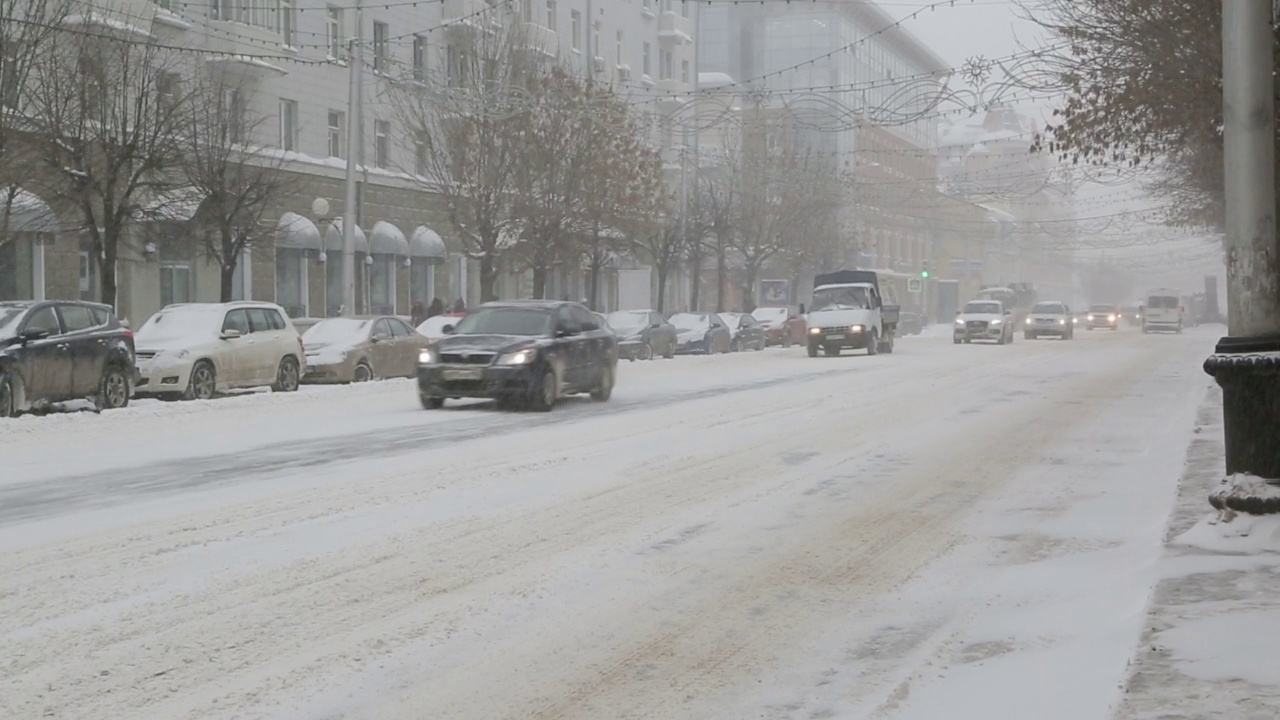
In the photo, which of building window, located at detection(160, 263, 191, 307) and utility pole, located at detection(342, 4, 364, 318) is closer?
utility pole, located at detection(342, 4, 364, 318)

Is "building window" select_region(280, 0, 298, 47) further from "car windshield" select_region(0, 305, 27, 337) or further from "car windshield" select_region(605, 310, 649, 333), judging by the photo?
"car windshield" select_region(0, 305, 27, 337)

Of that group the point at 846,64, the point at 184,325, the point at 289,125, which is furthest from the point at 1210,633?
the point at 846,64

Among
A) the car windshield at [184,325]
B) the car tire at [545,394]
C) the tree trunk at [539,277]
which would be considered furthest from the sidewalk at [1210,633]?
the tree trunk at [539,277]

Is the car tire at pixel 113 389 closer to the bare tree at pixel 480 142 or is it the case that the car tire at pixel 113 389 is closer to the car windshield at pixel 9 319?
the car windshield at pixel 9 319

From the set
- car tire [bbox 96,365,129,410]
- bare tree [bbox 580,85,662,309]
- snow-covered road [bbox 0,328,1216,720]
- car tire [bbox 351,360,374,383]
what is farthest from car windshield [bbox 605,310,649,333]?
snow-covered road [bbox 0,328,1216,720]

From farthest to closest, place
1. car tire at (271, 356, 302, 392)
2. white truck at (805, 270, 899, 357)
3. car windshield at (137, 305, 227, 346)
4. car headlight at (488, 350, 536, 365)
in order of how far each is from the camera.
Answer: white truck at (805, 270, 899, 357) < car tire at (271, 356, 302, 392) < car windshield at (137, 305, 227, 346) < car headlight at (488, 350, 536, 365)

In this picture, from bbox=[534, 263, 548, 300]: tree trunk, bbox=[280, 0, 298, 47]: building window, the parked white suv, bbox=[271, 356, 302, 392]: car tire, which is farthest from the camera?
bbox=[534, 263, 548, 300]: tree trunk

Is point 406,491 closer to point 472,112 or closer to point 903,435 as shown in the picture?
point 903,435

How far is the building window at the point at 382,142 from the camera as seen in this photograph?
47.6m

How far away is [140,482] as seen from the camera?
1330 cm

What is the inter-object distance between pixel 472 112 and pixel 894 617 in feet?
118

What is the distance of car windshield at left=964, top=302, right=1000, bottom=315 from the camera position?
5517 centimetres

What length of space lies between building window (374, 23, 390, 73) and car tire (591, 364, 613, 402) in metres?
23.7

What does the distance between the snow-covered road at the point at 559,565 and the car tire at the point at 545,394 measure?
8.65 feet
